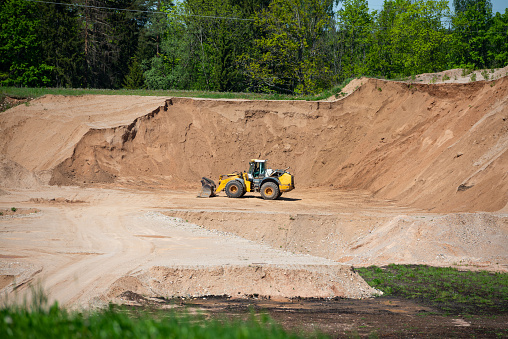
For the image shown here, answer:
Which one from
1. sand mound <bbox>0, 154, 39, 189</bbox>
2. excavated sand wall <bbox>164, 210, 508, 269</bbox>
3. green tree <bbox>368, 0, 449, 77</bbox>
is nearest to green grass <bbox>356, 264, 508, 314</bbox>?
excavated sand wall <bbox>164, 210, 508, 269</bbox>

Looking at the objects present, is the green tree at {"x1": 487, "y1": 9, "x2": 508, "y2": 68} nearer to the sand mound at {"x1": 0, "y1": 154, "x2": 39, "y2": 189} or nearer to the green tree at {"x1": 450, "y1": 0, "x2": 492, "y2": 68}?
the green tree at {"x1": 450, "y1": 0, "x2": 492, "y2": 68}

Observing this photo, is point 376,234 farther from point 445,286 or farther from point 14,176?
point 14,176

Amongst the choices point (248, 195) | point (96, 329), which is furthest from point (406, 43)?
point (96, 329)

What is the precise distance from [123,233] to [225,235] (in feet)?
12.9

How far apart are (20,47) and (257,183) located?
1618 inches

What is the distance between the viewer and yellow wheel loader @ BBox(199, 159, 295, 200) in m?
25.2

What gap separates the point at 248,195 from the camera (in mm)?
27453

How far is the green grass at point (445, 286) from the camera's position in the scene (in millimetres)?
11102

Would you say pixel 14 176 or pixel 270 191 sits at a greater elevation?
pixel 270 191

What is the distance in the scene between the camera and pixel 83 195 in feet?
84.2

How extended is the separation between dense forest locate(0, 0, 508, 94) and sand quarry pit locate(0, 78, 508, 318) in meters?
15.8

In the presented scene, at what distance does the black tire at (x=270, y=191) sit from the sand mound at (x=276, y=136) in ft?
20.9

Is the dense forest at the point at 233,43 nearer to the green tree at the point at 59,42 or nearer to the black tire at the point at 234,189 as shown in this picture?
the green tree at the point at 59,42

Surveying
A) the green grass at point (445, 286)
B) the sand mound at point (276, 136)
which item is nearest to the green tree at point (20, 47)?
the sand mound at point (276, 136)
